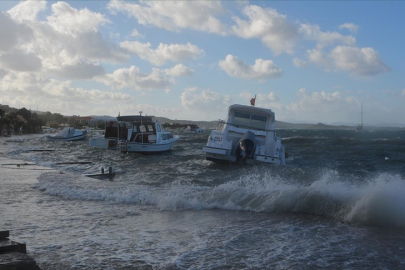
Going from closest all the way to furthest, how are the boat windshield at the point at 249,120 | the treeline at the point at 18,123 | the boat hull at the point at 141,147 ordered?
the boat windshield at the point at 249,120, the boat hull at the point at 141,147, the treeline at the point at 18,123

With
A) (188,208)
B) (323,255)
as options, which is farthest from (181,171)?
(323,255)

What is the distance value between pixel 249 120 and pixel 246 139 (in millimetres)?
2488

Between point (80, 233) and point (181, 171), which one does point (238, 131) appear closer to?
point (181, 171)

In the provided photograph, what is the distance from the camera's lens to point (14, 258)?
15.5ft

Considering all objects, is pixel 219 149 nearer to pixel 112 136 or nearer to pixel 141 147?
pixel 141 147

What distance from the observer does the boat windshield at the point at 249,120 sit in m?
25.8

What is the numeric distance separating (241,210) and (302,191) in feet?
5.81

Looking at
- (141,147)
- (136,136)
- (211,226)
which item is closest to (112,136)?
(136,136)

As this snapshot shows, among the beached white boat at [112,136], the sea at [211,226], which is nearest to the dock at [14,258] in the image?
the sea at [211,226]

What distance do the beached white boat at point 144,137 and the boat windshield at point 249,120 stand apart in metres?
11.5

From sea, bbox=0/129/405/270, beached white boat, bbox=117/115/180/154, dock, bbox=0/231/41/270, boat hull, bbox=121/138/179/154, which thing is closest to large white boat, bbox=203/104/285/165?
sea, bbox=0/129/405/270

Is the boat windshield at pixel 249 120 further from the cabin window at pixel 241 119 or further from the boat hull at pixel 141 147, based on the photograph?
the boat hull at pixel 141 147

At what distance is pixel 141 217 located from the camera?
9.73m

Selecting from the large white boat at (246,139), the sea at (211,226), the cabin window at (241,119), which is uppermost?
the cabin window at (241,119)
